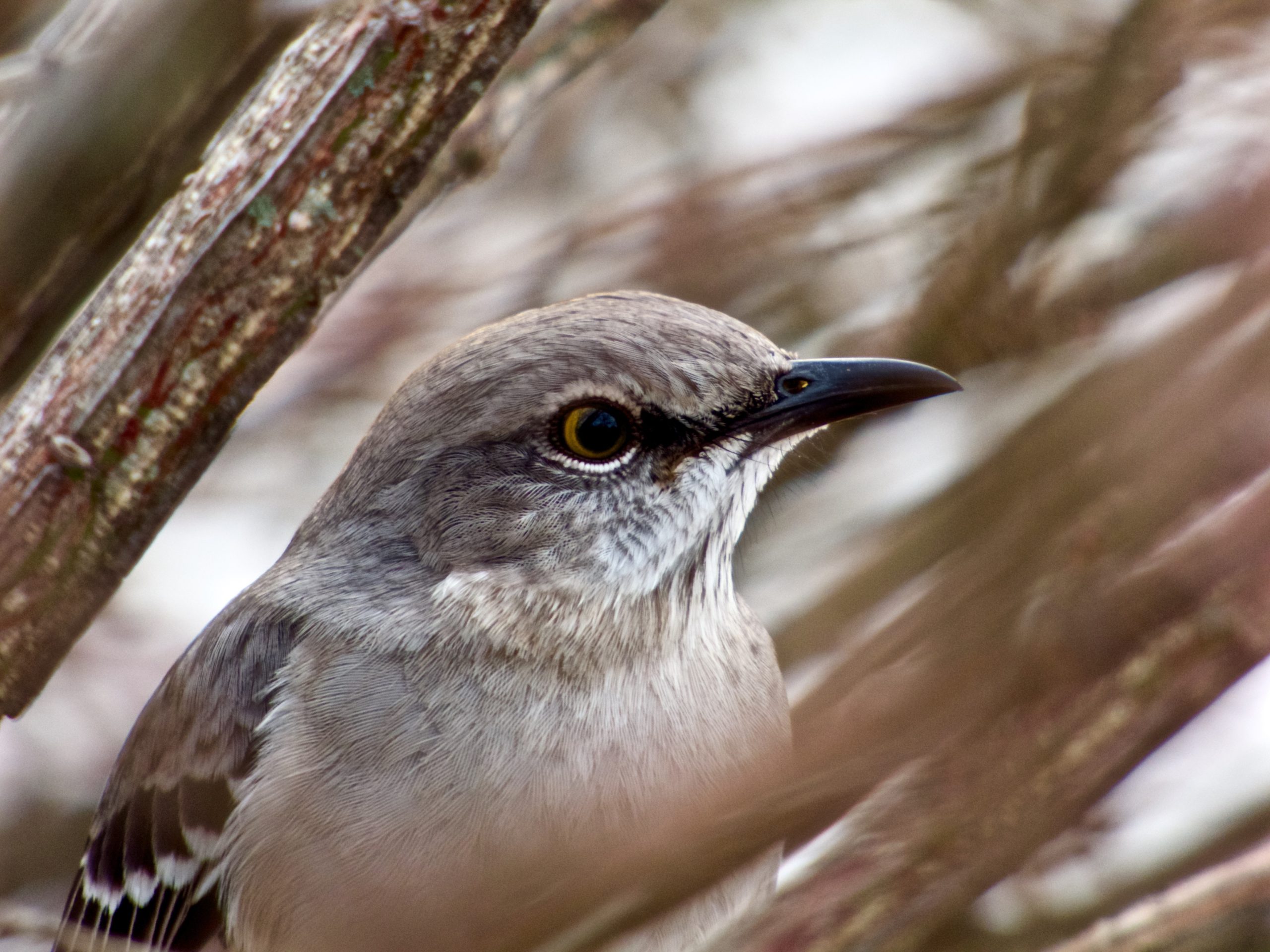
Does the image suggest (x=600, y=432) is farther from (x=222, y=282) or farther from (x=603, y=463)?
(x=222, y=282)

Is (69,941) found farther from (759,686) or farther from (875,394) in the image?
(875,394)

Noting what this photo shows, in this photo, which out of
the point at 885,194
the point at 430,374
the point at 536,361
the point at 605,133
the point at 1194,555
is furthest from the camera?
the point at 605,133

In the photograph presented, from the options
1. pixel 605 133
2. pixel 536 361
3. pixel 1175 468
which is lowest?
pixel 1175 468

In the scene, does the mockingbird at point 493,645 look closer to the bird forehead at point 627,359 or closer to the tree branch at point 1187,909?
the bird forehead at point 627,359

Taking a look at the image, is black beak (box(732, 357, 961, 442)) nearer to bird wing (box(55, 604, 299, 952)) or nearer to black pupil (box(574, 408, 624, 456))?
black pupil (box(574, 408, 624, 456))

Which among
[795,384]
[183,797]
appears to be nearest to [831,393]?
[795,384]

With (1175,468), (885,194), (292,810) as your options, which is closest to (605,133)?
(885,194)
